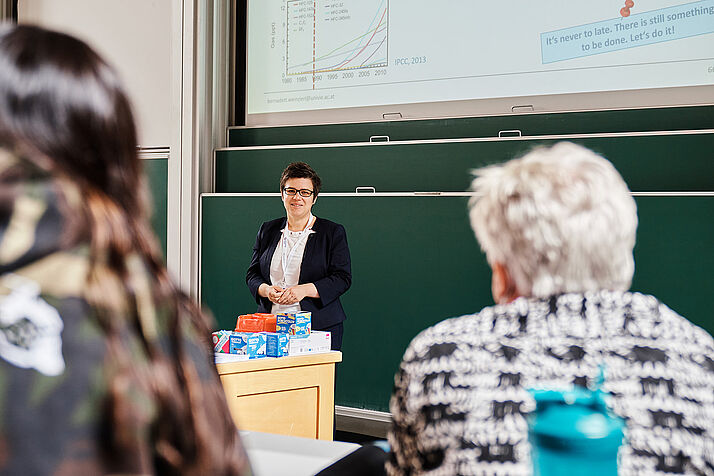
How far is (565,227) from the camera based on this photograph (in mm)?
1232

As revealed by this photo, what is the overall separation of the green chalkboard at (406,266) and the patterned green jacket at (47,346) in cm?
360

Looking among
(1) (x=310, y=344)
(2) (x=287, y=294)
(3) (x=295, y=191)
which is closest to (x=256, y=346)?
(1) (x=310, y=344)

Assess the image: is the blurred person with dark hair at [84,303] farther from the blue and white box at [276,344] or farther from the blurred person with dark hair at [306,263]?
the blurred person with dark hair at [306,263]

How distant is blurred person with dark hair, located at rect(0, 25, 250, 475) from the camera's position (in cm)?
73

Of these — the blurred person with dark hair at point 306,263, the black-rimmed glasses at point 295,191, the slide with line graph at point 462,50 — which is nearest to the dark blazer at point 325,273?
the blurred person with dark hair at point 306,263

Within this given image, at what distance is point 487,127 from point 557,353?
352 centimetres

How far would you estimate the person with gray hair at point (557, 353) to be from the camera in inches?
44.1

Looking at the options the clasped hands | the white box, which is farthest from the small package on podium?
the clasped hands

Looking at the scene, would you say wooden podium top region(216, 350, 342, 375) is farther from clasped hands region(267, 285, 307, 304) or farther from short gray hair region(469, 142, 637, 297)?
short gray hair region(469, 142, 637, 297)

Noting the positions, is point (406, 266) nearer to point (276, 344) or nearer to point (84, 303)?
point (276, 344)

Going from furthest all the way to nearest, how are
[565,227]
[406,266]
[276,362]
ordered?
[406,266], [276,362], [565,227]

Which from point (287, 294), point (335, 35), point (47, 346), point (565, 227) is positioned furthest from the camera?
point (335, 35)

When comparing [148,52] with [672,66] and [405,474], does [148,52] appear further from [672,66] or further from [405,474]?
[405,474]

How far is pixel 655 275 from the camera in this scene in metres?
3.90
